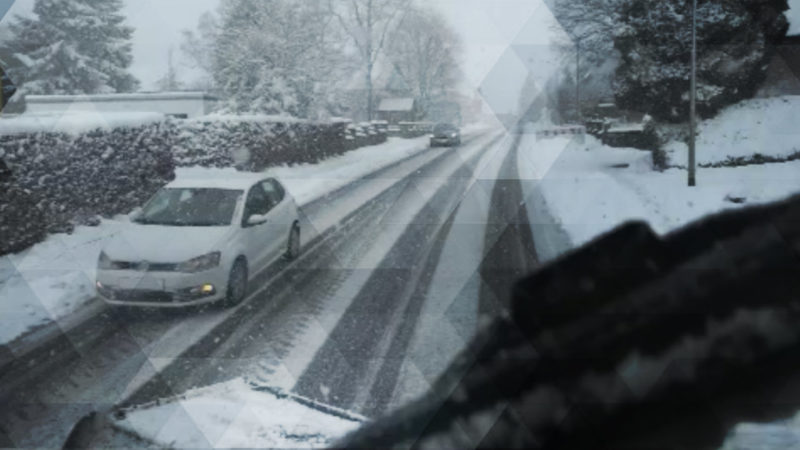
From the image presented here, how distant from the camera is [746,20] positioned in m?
15.9

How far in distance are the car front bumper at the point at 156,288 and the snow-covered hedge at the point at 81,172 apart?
398cm

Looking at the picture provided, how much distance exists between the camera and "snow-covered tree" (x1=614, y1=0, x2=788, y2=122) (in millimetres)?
15969

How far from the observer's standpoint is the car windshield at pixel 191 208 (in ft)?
27.9

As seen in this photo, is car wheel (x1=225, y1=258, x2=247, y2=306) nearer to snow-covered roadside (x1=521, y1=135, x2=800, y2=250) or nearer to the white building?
snow-covered roadside (x1=521, y1=135, x2=800, y2=250)

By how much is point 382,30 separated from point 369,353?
38.0m

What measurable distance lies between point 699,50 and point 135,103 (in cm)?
2787

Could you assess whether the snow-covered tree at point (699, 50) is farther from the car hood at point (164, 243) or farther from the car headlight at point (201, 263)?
the car headlight at point (201, 263)

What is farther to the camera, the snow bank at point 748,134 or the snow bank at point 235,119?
the snow bank at point 235,119

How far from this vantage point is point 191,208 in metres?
8.77

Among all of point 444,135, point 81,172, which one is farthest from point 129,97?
point 81,172

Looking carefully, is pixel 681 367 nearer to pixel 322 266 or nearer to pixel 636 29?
pixel 322 266

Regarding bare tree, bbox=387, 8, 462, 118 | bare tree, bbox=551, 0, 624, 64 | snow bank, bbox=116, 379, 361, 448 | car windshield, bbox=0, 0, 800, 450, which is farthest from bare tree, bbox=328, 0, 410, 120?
snow bank, bbox=116, 379, 361, 448

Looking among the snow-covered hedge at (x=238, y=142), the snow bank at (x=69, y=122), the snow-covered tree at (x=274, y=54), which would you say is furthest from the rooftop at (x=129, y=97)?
the snow bank at (x=69, y=122)

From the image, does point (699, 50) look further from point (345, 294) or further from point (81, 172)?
point (81, 172)
